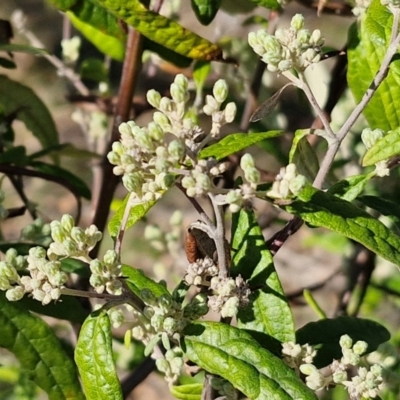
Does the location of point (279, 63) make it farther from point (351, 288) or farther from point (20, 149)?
point (351, 288)

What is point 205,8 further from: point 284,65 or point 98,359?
point 98,359

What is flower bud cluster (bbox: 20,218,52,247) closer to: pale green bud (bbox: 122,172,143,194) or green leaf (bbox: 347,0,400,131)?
pale green bud (bbox: 122,172,143,194)

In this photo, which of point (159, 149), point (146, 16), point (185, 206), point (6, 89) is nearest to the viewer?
point (159, 149)

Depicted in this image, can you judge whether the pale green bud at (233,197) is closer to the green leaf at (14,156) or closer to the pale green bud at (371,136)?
the pale green bud at (371,136)

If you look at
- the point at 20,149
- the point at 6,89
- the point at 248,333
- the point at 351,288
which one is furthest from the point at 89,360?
the point at 351,288

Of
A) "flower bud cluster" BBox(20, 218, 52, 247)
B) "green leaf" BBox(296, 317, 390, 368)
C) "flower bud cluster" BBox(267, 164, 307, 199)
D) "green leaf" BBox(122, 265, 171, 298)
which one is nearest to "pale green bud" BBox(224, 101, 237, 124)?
"flower bud cluster" BBox(267, 164, 307, 199)

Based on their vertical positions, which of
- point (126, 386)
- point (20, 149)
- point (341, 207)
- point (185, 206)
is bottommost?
point (185, 206)
